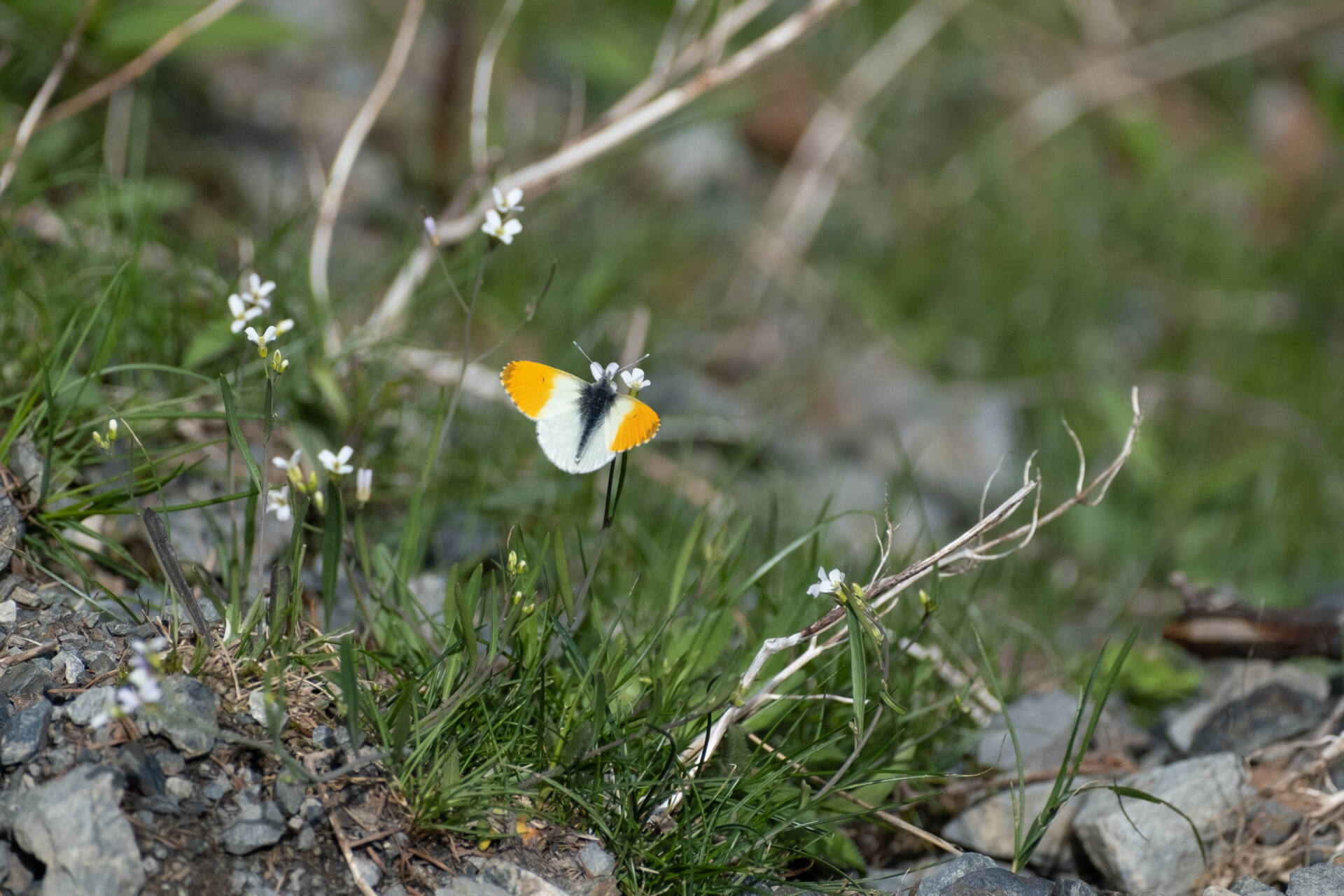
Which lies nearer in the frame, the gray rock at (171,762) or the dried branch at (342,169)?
the gray rock at (171,762)

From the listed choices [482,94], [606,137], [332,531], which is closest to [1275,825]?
[332,531]

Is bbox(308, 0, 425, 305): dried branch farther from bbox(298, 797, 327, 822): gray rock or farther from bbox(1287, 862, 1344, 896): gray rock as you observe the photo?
bbox(1287, 862, 1344, 896): gray rock

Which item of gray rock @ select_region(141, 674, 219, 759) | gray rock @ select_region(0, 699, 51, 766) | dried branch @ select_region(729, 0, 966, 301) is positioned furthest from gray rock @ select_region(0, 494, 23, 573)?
dried branch @ select_region(729, 0, 966, 301)

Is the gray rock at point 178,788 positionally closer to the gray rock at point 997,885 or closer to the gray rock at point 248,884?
the gray rock at point 248,884

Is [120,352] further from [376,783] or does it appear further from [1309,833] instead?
[1309,833]

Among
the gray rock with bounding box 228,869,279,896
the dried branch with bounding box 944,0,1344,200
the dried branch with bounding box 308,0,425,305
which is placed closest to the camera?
the gray rock with bounding box 228,869,279,896

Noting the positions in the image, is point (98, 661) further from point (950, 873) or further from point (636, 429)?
point (950, 873)

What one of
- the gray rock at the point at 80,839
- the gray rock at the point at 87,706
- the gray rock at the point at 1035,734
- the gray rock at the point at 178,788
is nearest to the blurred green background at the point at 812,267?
the gray rock at the point at 1035,734
